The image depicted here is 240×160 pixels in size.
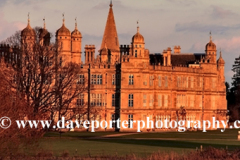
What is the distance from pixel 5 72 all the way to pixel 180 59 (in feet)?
127

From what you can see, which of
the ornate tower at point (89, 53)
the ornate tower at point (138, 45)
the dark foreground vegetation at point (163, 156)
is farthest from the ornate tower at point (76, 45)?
the dark foreground vegetation at point (163, 156)

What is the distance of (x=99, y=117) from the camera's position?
77.4m

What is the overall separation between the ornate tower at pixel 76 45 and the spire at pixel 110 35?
323 inches

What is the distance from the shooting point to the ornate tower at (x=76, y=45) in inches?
3123

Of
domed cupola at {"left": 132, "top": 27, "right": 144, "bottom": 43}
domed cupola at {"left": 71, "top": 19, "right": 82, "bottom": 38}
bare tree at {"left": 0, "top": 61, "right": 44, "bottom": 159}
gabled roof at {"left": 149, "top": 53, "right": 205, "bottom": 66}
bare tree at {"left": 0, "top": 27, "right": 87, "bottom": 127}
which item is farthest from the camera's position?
gabled roof at {"left": 149, "top": 53, "right": 205, "bottom": 66}

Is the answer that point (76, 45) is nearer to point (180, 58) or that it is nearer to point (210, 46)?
point (180, 58)

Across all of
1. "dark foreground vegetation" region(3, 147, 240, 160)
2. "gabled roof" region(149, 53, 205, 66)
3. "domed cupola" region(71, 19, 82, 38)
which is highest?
"domed cupola" region(71, 19, 82, 38)

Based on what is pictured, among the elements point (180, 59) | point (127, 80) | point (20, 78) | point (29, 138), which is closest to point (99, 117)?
point (127, 80)

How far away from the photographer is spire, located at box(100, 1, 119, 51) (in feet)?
286

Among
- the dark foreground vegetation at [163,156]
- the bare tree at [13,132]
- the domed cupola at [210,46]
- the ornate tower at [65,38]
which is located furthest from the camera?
the domed cupola at [210,46]

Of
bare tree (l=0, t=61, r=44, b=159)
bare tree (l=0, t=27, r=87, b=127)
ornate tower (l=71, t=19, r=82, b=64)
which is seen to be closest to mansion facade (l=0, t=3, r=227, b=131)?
ornate tower (l=71, t=19, r=82, b=64)

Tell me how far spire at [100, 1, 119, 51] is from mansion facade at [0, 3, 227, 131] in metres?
0.12

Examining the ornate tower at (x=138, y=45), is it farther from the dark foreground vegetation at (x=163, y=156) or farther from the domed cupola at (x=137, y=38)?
the dark foreground vegetation at (x=163, y=156)

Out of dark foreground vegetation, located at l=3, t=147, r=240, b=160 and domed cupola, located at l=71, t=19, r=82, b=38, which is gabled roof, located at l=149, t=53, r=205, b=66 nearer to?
domed cupola, located at l=71, t=19, r=82, b=38
